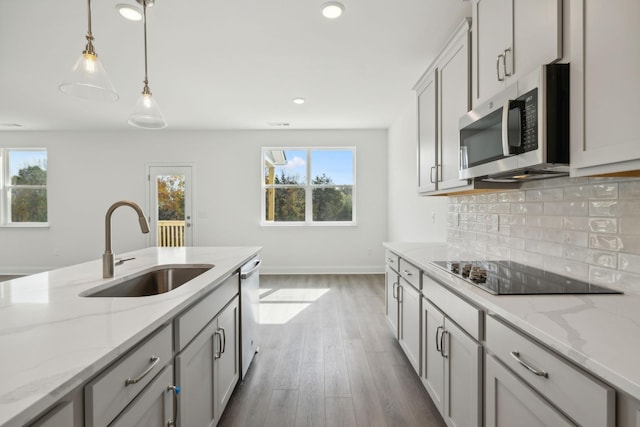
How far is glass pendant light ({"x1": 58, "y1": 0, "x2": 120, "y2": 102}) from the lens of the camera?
5.30 feet

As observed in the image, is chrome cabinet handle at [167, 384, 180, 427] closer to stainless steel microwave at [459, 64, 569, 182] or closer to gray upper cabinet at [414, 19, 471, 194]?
stainless steel microwave at [459, 64, 569, 182]

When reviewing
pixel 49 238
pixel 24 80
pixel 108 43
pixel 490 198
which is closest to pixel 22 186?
pixel 49 238

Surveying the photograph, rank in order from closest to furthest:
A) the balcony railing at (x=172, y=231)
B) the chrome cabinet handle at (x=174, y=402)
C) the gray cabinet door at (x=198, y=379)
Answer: the chrome cabinet handle at (x=174, y=402), the gray cabinet door at (x=198, y=379), the balcony railing at (x=172, y=231)

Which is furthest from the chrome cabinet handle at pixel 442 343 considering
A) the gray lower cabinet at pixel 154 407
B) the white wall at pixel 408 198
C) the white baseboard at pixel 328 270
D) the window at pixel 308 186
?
the window at pixel 308 186

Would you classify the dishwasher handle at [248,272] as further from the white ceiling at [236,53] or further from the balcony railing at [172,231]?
the balcony railing at [172,231]

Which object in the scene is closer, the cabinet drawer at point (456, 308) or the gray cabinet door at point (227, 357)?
the cabinet drawer at point (456, 308)

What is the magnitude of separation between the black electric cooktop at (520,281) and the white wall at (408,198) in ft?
4.90

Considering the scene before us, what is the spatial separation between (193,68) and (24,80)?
2042mm

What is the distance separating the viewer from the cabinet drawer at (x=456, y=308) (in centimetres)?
130

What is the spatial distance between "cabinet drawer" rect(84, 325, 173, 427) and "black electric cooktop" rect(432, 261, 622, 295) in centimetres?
122

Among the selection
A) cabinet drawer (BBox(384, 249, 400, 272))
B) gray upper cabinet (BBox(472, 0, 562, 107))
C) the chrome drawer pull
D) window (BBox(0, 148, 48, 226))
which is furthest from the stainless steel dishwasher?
window (BBox(0, 148, 48, 226))

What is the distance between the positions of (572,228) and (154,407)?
74.2 inches

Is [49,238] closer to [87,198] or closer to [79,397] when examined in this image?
[87,198]

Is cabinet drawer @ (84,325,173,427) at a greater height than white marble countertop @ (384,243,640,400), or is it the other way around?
white marble countertop @ (384,243,640,400)
